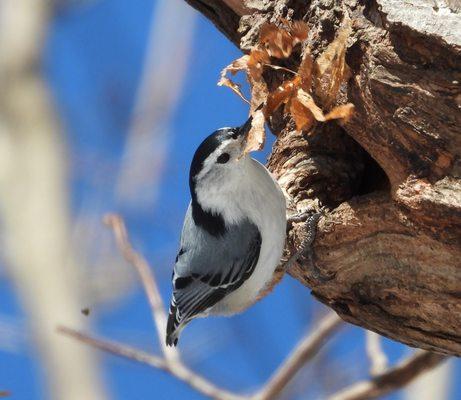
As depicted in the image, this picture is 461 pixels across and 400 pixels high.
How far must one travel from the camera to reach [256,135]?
2369mm

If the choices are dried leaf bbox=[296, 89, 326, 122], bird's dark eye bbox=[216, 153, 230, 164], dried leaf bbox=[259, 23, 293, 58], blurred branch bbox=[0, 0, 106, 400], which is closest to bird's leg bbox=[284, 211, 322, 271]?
bird's dark eye bbox=[216, 153, 230, 164]

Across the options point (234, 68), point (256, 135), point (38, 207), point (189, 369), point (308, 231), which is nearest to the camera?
point (256, 135)

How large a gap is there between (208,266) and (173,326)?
0.23 meters

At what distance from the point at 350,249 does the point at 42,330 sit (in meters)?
3.05

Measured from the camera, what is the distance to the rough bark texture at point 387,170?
2088mm

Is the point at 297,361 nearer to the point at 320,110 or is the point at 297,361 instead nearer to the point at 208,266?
the point at 208,266

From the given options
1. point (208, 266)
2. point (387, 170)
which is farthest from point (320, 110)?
point (208, 266)

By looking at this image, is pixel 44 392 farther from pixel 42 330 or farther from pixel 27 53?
pixel 27 53

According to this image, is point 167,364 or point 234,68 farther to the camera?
point 167,364

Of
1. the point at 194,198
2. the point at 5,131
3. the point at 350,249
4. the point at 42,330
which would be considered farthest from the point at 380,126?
the point at 5,131

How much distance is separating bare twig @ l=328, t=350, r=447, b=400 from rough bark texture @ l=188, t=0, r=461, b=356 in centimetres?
34

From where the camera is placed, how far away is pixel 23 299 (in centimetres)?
516

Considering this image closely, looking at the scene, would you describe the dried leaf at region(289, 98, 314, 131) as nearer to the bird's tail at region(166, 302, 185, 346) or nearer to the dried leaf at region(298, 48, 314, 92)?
the dried leaf at region(298, 48, 314, 92)

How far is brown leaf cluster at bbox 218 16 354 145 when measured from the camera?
2.28m
